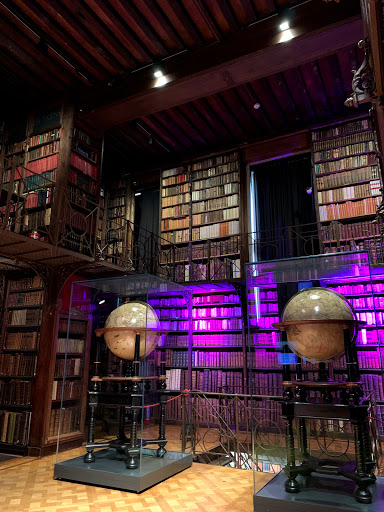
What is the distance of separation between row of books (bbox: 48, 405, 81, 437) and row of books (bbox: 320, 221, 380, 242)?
473 cm

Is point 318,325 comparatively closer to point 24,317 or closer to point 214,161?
point 24,317

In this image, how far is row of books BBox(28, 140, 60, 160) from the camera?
6172 mm

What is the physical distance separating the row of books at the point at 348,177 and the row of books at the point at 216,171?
1.71 metres

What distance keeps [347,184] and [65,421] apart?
18.9 feet

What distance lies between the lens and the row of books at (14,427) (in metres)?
5.11

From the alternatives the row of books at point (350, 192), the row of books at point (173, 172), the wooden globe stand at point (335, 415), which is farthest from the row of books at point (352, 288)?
the row of books at point (173, 172)

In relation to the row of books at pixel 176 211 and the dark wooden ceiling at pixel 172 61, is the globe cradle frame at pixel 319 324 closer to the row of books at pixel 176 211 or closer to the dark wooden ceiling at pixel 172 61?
the dark wooden ceiling at pixel 172 61

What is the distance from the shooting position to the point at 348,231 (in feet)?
20.5

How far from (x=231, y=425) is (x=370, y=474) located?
2.37 m

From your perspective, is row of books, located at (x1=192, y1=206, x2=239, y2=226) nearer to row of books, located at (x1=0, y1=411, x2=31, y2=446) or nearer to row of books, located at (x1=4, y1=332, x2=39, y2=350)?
row of books, located at (x1=4, y1=332, x2=39, y2=350)

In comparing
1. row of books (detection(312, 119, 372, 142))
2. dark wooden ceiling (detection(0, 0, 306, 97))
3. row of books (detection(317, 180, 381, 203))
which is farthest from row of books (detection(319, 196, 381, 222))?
dark wooden ceiling (detection(0, 0, 306, 97))

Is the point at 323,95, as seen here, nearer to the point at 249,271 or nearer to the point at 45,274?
the point at 249,271

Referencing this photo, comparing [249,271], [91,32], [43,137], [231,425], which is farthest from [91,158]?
[231,425]

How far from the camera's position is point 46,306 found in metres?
5.47
